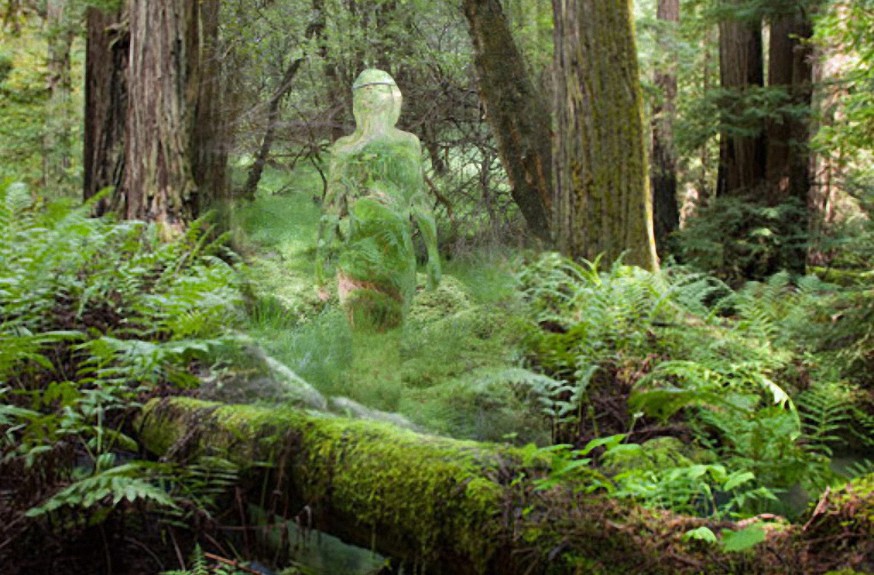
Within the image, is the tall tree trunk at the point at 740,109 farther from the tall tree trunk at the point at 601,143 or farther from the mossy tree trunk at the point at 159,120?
the mossy tree trunk at the point at 159,120

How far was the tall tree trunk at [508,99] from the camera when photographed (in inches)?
438

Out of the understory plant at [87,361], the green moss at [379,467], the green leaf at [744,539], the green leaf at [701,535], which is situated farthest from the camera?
the understory plant at [87,361]

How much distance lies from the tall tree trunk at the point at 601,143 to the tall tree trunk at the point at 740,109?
20.3ft

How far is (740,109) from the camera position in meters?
13.4

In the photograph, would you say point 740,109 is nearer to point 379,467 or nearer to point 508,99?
point 508,99

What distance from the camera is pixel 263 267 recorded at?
909 cm

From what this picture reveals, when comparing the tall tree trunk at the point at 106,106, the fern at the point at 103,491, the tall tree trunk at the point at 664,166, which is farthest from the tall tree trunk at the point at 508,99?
the fern at the point at 103,491

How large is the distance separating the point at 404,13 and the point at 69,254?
850cm

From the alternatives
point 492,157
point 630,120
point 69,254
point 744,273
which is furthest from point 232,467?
point 744,273

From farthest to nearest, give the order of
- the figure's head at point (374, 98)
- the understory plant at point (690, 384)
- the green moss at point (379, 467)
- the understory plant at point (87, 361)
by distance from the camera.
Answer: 1. the figure's head at point (374, 98)
2. the understory plant at point (690, 384)
3. the understory plant at point (87, 361)
4. the green moss at point (379, 467)

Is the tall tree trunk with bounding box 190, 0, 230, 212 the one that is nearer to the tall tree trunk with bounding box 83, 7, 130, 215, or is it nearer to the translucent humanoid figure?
the tall tree trunk with bounding box 83, 7, 130, 215

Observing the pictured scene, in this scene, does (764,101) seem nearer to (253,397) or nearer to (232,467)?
(253,397)

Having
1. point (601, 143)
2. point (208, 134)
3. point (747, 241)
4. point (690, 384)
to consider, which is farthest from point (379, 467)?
point (747, 241)

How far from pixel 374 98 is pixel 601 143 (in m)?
2.88
